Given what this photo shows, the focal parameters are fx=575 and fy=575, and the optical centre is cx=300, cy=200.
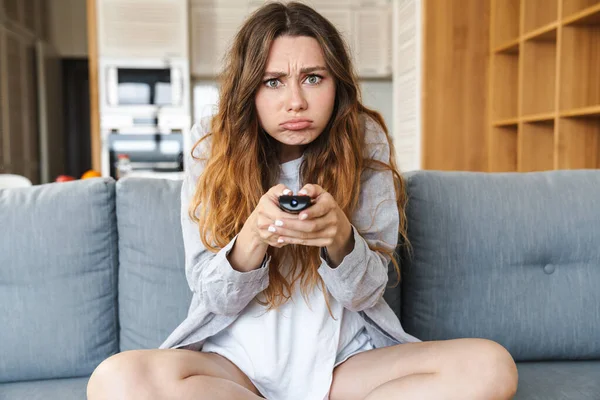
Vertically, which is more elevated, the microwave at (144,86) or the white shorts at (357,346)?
the microwave at (144,86)

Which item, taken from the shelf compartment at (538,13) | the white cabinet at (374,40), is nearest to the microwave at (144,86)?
the white cabinet at (374,40)

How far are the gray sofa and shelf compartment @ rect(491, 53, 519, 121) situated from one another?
2.61 m

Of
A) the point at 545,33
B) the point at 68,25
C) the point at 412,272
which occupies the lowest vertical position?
the point at 412,272

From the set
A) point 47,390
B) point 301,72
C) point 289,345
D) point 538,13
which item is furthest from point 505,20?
point 47,390

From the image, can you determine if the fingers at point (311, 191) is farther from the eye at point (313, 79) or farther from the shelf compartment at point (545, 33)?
the shelf compartment at point (545, 33)

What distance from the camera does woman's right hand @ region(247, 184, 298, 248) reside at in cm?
91

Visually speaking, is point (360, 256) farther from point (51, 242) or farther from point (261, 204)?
point (51, 242)

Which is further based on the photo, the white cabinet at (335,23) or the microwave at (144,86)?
the white cabinet at (335,23)

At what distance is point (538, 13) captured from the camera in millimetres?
3447

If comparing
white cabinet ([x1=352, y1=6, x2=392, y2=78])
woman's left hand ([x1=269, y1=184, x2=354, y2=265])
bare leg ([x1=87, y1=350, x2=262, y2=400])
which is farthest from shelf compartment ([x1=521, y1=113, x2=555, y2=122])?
bare leg ([x1=87, y1=350, x2=262, y2=400])

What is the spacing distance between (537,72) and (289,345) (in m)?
2.92

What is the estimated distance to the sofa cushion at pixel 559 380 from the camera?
3.91 ft

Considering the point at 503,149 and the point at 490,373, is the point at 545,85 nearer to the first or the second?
the point at 503,149

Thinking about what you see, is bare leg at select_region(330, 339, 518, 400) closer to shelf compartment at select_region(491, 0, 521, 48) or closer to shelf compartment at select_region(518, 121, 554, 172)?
shelf compartment at select_region(518, 121, 554, 172)
